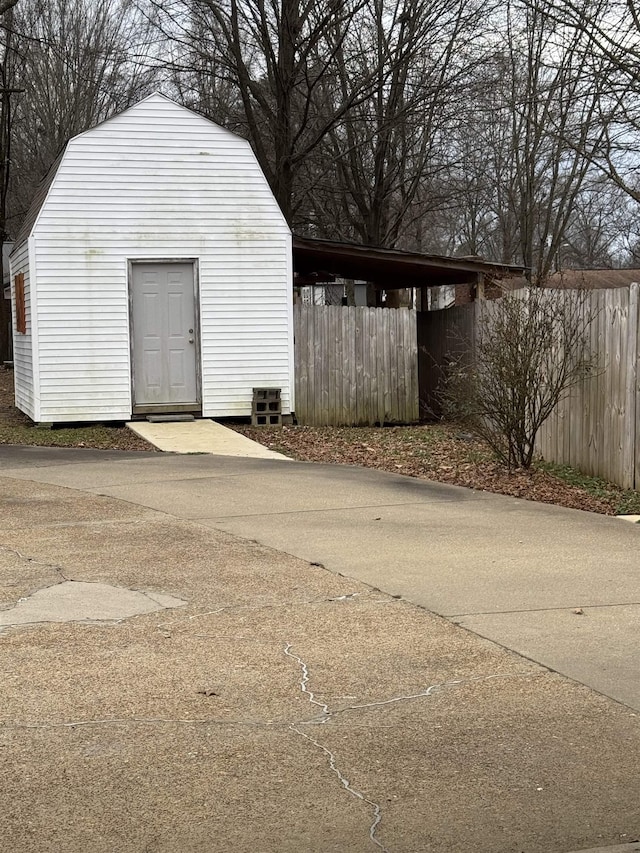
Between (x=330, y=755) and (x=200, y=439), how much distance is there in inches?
431

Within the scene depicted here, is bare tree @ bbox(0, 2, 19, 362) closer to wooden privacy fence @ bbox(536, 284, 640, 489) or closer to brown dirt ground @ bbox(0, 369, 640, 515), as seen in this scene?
brown dirt ground @ bbox(0, 369, 640, 515)

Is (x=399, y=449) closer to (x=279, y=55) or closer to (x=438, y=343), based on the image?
(x=438, y=343)

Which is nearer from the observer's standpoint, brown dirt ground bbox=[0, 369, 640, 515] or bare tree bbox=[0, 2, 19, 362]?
brown dirt ground bbox=[0, 369, 640, 515]

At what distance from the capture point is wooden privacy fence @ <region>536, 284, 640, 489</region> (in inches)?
395

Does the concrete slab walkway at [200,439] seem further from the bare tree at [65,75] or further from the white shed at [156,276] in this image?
the bare tree at [65,75]

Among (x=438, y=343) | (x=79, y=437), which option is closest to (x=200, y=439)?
(x=79, y=437)

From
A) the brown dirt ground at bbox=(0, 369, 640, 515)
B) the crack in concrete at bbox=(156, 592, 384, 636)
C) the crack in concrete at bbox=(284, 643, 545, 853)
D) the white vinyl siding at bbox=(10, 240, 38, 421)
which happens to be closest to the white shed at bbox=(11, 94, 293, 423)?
the white vinyl siding at bbox=(10, 240, 38, 421)

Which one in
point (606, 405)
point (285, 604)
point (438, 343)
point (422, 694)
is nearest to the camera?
point (422, 694)

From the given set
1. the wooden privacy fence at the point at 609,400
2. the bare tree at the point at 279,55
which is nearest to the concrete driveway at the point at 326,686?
the wooden privacy fence at the point at 609,400

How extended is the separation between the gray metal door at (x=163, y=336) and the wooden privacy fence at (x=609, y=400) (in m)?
7.36

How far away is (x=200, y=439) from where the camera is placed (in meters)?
15.0

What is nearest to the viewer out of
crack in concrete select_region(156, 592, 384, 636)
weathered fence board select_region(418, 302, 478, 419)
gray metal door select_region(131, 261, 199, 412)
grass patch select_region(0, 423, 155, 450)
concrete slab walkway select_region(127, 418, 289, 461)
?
crack in concrete select_region(156, 592, 384, 636)

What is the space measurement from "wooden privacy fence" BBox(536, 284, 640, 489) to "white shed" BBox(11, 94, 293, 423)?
22.9 feet

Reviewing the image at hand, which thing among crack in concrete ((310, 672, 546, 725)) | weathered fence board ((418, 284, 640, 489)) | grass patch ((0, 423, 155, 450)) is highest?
weathered fence board ((418, 284, 640, 489))
